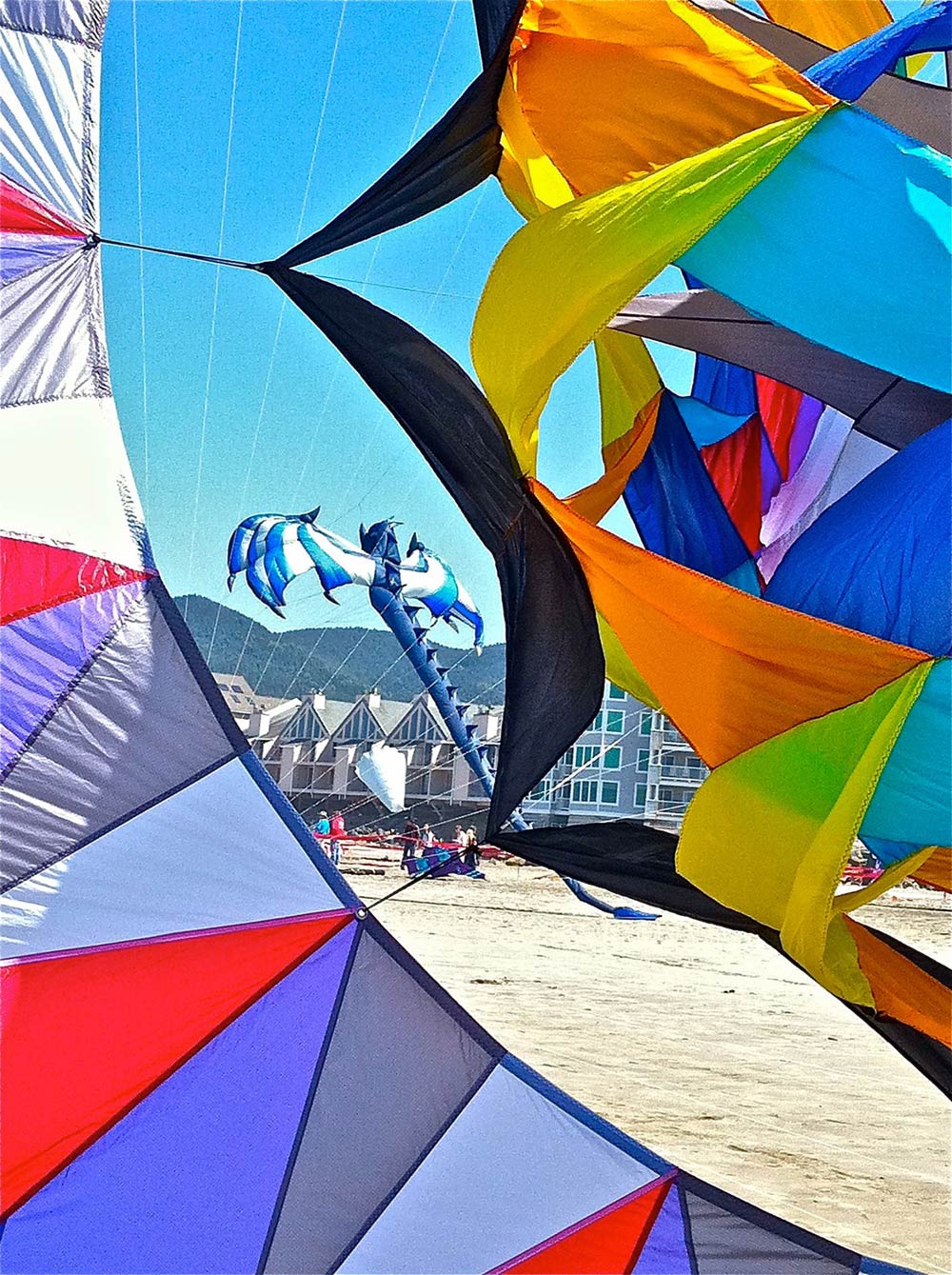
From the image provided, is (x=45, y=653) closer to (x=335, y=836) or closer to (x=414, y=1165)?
(x=414, y=1165)

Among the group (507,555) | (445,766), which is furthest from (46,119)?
(445,766)

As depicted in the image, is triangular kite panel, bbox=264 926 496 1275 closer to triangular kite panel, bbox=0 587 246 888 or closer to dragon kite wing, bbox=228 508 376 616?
triangular kite panel, bbox=0 587 246 888

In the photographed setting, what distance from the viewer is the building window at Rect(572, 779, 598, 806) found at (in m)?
43.8

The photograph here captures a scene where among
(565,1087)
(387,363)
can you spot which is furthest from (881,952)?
(565,1087)

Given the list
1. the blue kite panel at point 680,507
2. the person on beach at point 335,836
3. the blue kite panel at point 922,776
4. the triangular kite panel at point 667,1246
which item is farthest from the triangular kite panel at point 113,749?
the person on beach at point 335,836

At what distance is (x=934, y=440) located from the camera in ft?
9.78

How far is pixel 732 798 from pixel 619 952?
518 inches

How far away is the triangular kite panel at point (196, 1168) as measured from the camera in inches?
144

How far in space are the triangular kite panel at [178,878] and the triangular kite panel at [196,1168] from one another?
10.9 inches

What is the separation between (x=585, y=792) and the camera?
43906mm

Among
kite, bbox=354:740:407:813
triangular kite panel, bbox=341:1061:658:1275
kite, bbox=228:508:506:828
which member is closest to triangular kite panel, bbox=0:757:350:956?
triangular kite panel, bbox=341:1061:658:1275

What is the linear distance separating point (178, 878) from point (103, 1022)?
450 mm

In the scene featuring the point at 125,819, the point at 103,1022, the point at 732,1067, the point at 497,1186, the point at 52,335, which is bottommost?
the point at 732,1067

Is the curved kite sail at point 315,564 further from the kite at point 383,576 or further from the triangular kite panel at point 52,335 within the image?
the triangular kite panel at point 52,335
